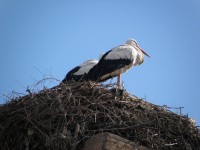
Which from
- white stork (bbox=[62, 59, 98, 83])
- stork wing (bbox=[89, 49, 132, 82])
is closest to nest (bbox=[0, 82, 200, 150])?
stork wing (bbox=[89, 49, 132, 82])

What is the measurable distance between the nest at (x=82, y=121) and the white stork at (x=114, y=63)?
1944 mm

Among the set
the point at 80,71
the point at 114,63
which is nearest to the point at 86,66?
the point at 80,71

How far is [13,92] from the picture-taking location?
6.63 meters

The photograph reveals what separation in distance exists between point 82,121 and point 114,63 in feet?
10.1

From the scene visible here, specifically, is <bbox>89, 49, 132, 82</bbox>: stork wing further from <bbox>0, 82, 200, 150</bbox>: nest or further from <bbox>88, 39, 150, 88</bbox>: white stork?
<bbox>0, 82, 200, 150</bbox>: nest

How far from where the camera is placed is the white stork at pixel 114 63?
847 cm

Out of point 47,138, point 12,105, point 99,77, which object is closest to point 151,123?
point 47,138

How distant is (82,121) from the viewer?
5.75m

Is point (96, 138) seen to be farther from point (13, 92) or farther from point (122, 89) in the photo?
point (13, 92)

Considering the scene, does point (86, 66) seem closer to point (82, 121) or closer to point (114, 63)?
point (114, 63)

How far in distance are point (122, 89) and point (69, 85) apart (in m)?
0.72

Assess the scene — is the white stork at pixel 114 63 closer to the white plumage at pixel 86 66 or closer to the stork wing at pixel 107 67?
the stork wing at pixel 107 67

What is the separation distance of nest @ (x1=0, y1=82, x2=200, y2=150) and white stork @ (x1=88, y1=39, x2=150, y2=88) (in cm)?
194

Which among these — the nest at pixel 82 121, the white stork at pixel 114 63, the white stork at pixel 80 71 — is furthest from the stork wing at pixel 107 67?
the nest at pixel 82 121
